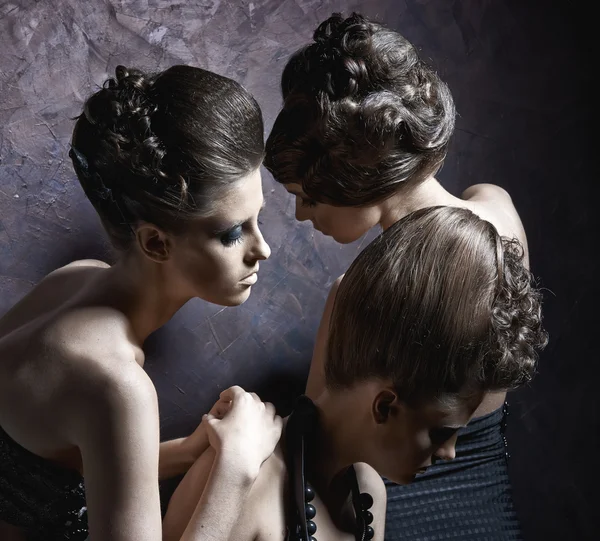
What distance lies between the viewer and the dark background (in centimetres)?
150

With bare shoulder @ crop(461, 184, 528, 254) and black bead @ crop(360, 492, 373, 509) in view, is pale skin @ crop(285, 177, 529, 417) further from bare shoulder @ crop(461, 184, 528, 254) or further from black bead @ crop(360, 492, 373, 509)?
black bead @ crop(360, 492, 373, 509)

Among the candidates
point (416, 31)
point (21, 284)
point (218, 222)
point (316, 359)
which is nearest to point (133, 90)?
point (218, 222)

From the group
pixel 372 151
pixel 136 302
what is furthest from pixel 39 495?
pixel 372 151

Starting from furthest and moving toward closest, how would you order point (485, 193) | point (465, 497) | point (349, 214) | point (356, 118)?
point (485, 193) → point (465, 497) → point (349, 214) → point (356, 118)

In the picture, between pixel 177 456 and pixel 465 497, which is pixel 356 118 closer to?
pixel 177 456

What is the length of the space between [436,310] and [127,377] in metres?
0.42

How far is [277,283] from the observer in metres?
1.74

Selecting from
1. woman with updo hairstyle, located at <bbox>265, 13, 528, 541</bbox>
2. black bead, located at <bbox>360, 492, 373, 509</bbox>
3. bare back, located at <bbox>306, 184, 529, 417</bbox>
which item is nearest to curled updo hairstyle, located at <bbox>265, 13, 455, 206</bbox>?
woman with updo hairstyle, located at <bbox>265, 13, 528, 541</bbox>

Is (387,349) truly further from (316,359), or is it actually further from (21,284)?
(21,284)

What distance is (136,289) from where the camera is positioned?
130 centimetres

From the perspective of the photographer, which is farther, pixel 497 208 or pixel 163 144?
pixel 497 208

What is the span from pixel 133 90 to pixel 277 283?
64 centimetres

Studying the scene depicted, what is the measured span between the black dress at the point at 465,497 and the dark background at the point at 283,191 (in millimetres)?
311

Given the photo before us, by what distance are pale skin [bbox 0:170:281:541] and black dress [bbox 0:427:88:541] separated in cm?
2
